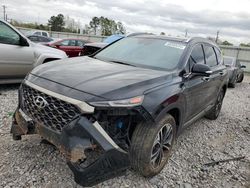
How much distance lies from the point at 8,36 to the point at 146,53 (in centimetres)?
345

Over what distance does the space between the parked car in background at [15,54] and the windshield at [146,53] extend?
2.53 m

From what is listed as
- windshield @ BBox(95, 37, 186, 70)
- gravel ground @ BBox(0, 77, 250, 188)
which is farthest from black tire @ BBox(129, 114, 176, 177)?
windshield @ BBox(95, 37, 186, 70)

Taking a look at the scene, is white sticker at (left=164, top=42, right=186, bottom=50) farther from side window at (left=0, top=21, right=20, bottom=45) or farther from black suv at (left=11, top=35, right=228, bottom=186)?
side window at (left=0, top=21, right=20, bottom=45)

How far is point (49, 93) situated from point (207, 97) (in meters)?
3.04

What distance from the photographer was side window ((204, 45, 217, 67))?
4.74m

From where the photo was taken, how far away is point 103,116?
2504 mm

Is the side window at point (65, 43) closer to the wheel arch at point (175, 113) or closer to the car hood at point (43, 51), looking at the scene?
the car hood at point (43, 51)

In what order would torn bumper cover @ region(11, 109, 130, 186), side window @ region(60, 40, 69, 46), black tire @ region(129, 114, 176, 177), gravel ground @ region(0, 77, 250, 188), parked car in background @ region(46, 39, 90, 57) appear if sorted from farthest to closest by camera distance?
side window @ region(60, 40, 69, 46), parked car in background @ region(46, 39, 90, 57), gravel ground @ region(0, 77, 250, 188), black tire @ region(129, 114, 176, 177), torn bumper cover @ region(11, 109, 130, 186)

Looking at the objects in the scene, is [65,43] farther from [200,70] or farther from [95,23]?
[95,23]

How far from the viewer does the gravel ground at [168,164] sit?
2906 mm

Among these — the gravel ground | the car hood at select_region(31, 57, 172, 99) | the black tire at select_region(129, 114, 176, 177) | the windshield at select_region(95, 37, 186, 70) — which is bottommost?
the gravel ground

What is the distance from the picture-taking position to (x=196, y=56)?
163 inches

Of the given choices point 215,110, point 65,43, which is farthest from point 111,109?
point 65,43

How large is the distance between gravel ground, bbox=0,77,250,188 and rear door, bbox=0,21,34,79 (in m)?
1.01
